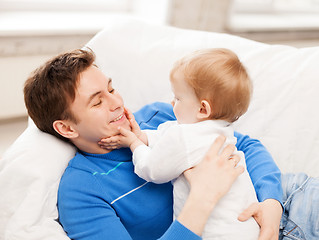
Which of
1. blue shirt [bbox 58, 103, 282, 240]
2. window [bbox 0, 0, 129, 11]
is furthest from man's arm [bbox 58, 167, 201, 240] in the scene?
window [bbox 0, 0, 129, 11]

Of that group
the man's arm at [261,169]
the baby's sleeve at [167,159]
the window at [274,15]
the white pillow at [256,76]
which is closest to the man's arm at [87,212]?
the baby's sleeve at [167,159]

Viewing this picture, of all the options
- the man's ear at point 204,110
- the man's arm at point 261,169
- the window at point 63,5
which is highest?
the man's ear at point 204,110

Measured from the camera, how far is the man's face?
1.20 m

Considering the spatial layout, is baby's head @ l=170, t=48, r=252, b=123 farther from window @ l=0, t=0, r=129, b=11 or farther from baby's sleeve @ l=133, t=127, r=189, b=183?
window @ l=0, t=0, r=129, b=11

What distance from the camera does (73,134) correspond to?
1.25m

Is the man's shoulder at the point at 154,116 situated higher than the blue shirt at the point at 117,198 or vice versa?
the man's shoulder at the point at 154,116

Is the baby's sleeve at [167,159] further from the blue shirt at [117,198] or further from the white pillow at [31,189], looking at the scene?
the white pillow at [31,189]

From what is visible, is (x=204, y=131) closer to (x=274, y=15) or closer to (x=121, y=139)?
(x=121, y=139)

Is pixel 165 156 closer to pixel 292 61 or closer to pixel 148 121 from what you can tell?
pixel 148 121

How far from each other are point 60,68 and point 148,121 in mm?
418

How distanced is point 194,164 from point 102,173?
1.02 ft

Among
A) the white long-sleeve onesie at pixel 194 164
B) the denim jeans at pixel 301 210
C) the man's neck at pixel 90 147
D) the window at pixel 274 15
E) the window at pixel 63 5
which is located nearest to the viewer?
the white long-sleeve onesie at pixel 194 164

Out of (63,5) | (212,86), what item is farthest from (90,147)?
(63,5)

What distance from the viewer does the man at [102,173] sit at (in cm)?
109
